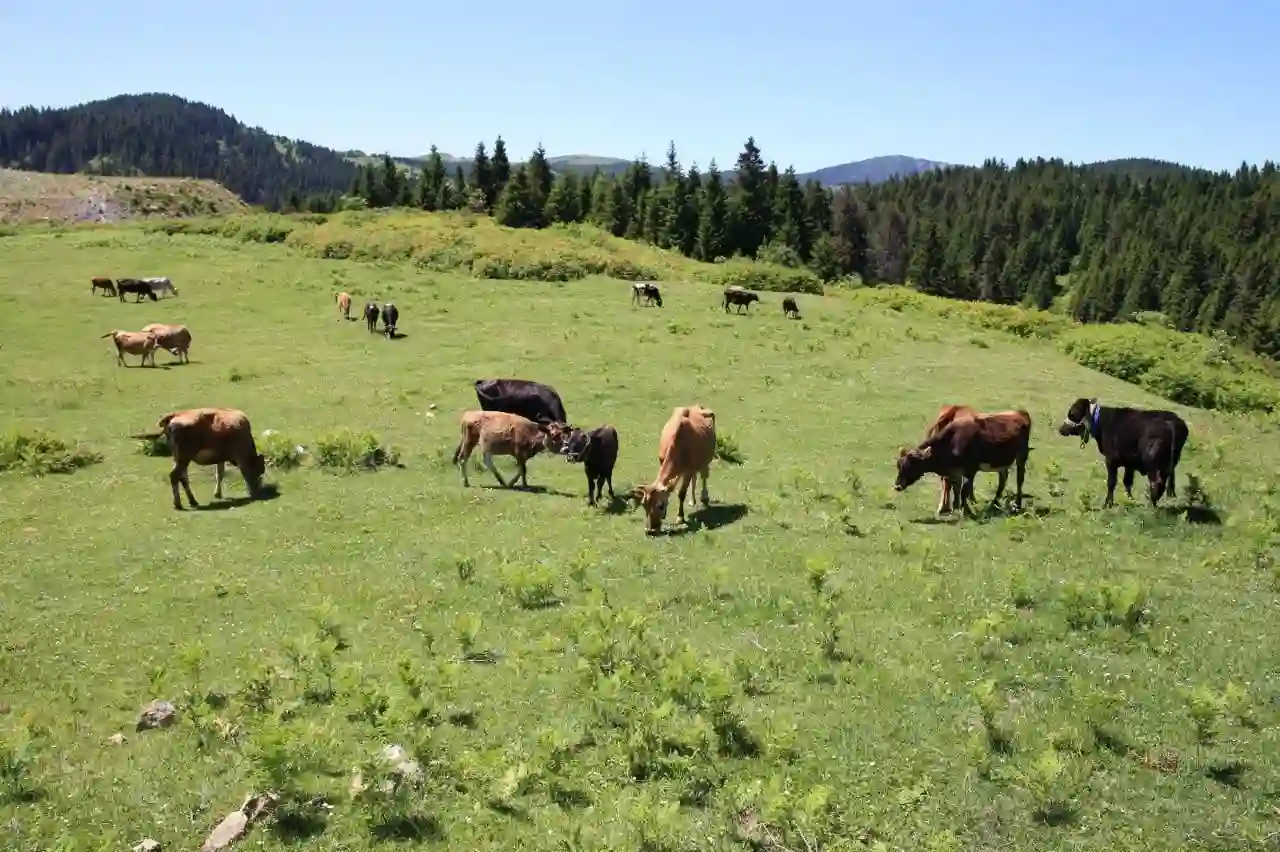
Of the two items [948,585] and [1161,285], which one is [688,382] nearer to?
[948,585]

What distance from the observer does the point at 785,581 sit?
1299 centimetres

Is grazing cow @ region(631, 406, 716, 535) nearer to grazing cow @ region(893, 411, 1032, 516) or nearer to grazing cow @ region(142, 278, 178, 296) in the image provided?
grazing cow @ region(893, 411, 1032, 516)

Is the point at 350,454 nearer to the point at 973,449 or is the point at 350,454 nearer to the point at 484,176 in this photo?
the point at 973,449

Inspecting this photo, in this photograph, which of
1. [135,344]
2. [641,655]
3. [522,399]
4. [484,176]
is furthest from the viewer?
[484,176]

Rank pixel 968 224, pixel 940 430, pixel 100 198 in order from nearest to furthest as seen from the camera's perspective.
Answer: pixel 940 430
pixel 100 198
pixel 968 224

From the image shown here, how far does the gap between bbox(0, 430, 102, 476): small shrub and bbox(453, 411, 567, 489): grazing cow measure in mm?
8279

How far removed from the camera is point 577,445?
17.9m

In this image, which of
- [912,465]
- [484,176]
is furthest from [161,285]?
[484,176]

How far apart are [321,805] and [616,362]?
2426cm

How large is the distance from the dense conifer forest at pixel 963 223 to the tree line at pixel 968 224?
21cm

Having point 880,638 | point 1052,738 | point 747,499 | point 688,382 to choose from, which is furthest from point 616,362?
point 1052,738

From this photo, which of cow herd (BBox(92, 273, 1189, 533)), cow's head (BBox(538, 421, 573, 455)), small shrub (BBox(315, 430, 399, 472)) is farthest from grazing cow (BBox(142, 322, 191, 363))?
cow's head (BBox(538, 421, 573, 455))

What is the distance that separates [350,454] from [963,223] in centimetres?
14304

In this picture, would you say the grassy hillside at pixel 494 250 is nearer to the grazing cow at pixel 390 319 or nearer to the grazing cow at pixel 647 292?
the grazing cow at pixel 647 292
